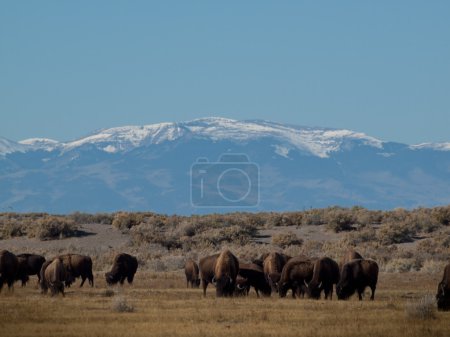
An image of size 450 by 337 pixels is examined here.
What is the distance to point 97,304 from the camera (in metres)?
33.7

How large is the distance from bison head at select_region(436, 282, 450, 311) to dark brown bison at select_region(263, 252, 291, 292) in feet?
29.2

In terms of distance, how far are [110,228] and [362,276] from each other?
35742mm

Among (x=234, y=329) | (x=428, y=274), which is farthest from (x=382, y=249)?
(x=234, y=329)

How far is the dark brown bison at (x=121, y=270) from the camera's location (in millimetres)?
45094

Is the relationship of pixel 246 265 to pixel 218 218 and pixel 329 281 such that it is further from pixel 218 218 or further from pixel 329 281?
pixel 218 218

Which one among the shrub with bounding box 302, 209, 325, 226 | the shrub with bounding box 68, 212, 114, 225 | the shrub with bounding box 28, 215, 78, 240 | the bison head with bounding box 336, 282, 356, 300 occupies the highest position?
the shrub with bounding box 68, 212, 114, 225

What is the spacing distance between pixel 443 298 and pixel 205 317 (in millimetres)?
7506

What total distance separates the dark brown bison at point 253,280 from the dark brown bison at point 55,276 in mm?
6670

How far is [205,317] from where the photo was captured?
2977 cm

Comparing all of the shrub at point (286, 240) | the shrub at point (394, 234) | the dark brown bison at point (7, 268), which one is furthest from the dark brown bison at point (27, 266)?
the shrub at point (394, 234)

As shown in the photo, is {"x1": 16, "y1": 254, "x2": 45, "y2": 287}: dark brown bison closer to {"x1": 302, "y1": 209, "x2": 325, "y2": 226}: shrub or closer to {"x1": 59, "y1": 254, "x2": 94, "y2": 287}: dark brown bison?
{"x1": 59, "y1": 254, "x2": 94, "y2": 287}: dark brown bison

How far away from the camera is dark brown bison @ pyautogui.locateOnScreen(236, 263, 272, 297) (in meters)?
39.7

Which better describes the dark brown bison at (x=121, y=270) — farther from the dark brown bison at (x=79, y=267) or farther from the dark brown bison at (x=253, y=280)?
the dark brown bison at (x=253, y=280)

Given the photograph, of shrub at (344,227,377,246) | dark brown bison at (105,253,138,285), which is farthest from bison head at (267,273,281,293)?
shrub at (344,227,377,246)
